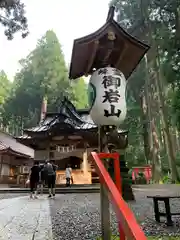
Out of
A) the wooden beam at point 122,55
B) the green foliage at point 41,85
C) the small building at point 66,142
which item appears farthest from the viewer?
the green foliage at point 41,85

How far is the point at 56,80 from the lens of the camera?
91.3ft

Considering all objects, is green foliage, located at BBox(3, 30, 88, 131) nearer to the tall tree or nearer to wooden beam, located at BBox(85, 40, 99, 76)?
the tall tree

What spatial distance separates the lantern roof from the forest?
586cm

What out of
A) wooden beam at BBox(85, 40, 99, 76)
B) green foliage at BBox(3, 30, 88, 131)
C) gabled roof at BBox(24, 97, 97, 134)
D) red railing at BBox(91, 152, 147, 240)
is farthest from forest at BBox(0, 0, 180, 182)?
red railing at BBox(91, 152, 147, 240)

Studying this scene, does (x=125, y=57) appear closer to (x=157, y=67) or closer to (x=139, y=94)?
(x=157, y=67)

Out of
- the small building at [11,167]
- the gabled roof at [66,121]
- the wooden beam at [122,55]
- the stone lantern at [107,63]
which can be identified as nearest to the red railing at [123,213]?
the stone lantern at [107,63]

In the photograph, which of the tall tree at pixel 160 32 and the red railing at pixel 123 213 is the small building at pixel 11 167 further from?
the red railing at pixel 123 213

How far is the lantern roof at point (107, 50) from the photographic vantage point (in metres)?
3.74

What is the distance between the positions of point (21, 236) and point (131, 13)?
17489mm

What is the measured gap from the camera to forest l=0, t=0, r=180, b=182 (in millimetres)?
15055

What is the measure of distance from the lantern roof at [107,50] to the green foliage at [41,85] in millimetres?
24144

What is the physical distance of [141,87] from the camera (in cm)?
2516

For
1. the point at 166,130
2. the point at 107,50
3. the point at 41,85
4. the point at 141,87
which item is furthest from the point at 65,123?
the point at 41,85

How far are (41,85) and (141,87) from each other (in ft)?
38.2
